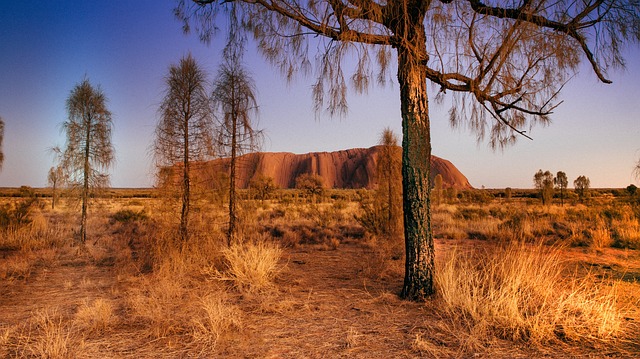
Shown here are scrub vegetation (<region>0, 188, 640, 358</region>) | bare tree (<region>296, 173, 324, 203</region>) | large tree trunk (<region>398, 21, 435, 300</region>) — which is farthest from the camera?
bare tree (<region>296, 173, 324, 203</region>)

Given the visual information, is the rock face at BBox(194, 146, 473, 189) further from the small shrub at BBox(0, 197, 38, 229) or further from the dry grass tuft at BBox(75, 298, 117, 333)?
the dry grass tuft at BBox(75, 298, 117, 333)

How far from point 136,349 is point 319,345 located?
5.82 ft

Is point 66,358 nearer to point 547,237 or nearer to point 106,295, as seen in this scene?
point 106,295

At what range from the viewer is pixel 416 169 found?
206 inches

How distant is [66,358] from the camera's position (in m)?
3.44

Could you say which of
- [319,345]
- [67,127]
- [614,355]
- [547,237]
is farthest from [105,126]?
[547,237]

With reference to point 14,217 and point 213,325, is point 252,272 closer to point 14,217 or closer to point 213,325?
point 213,325

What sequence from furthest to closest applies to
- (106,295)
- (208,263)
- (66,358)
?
(208,263) → (106,295) → (66,358)

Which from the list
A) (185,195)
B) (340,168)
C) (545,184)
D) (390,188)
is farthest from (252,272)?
(340,168)

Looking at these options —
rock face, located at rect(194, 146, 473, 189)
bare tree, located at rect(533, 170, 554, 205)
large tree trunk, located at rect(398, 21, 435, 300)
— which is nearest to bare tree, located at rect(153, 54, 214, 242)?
large tree trunk, located at rect(398, 21, 435, 300)

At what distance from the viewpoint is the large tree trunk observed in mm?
5246

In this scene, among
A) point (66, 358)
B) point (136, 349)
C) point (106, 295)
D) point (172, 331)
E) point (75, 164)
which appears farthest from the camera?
point (75, 164)

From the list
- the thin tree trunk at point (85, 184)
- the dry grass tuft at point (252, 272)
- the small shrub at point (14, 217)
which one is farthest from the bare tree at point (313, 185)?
the dry grass tuft at point (252, 272)

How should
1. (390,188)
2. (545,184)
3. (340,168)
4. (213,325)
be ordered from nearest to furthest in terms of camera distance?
(213,325)
(390,188)
(545,184)
(340,168)
